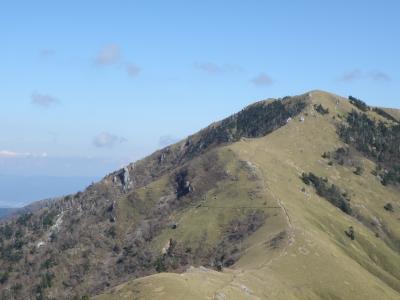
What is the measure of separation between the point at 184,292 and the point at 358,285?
77.1 meters

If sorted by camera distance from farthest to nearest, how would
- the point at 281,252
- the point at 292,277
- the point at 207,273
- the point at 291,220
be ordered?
the point at 291,220, the point at 281,252, the point at 292,277, the point at 207,273

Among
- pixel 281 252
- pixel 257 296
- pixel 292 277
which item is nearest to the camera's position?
pixel 257 296

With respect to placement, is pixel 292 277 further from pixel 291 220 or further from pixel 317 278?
pixel 291 220

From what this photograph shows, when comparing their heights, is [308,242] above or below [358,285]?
above

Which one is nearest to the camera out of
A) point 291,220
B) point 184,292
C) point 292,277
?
point 184,292

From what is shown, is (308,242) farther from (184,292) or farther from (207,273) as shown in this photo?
(184,292)

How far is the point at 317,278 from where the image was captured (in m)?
159

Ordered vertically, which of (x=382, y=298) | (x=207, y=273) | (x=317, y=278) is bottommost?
(x=382, y=298)

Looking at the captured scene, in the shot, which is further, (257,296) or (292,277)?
(292,277)

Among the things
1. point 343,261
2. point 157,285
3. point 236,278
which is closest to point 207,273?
point 236,278

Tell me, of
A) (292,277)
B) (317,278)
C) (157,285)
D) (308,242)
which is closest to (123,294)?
(157,285)

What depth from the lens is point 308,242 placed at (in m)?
179

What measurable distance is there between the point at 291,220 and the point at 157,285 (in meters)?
93.0

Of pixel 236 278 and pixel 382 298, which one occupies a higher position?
pixel 236 278
